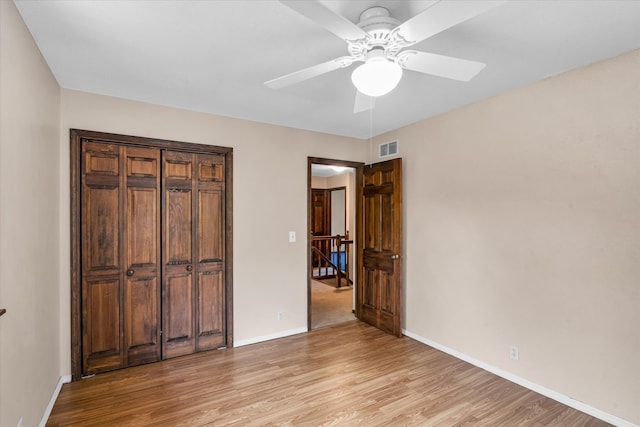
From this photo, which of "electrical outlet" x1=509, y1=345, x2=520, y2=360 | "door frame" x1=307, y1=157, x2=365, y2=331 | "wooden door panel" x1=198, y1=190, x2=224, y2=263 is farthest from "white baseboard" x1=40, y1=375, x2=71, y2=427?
"electrical outlet" x1=509, y1=345, x2=520, y2=360

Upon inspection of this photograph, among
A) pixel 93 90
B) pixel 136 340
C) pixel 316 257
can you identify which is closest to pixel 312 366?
pixel 136 340

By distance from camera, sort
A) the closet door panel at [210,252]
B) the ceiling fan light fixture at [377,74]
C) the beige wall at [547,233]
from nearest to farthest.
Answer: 1. the ceiling fan light fixture at [377,74]
2. the beige wall at [547,233]
3. the closet door panel at [210,252]

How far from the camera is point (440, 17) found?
4.24 ft

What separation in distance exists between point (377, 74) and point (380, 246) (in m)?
2.73

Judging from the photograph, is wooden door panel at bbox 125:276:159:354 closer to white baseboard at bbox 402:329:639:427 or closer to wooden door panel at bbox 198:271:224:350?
wooden door panel at bbox 198:271:224:350

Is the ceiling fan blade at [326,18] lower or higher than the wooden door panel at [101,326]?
higher

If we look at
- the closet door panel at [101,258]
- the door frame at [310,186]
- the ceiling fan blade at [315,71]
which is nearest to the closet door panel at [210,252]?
the closet door panel at [101,258]

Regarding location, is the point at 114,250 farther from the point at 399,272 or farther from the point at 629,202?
the point at 629,202

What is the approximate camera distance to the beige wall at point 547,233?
213 cm

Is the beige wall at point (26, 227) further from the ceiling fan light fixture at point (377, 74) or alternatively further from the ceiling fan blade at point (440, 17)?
the ceiling fan blade at point (440, 17)

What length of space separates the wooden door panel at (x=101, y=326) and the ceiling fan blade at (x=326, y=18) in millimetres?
2823

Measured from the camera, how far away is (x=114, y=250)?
9.46ft

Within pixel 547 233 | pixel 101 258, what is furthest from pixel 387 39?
pixel 101 258

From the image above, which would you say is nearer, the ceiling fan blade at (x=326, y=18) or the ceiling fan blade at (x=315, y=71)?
the ceiling fan blade at (x=326, y=18)
